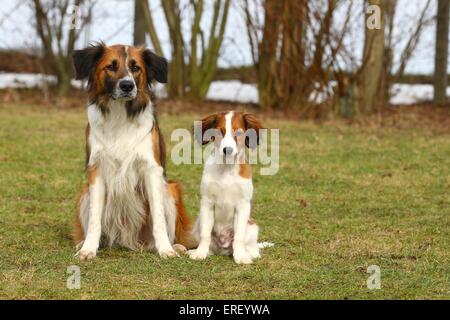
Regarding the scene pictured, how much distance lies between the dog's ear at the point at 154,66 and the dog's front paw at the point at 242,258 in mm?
1553

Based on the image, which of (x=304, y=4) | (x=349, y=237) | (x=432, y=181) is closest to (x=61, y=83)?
(x=304, y=4)

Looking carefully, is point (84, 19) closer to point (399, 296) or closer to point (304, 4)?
point (304, 4)

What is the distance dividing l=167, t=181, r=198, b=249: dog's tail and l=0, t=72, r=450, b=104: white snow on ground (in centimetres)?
1460

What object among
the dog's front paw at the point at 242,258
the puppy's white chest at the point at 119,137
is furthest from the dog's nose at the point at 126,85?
the dog's front paw at the point at 242,258

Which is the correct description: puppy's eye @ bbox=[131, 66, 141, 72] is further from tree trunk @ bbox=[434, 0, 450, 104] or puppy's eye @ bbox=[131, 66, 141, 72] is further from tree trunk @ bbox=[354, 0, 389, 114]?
A: tree trunk @ bbox=[434, 0, 450, 104]

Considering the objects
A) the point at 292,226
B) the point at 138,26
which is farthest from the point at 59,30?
the point at 292,226

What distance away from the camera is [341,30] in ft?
55.5

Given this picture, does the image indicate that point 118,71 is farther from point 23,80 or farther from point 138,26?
point 23,80

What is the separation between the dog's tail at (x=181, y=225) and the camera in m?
7.15

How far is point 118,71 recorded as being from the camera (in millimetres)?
6535

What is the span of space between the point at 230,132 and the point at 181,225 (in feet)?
4.20

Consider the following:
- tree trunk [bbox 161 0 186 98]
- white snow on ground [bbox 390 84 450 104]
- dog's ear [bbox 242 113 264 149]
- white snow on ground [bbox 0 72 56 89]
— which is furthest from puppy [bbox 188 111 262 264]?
white snow on ground [bbox 390 84 450 104]

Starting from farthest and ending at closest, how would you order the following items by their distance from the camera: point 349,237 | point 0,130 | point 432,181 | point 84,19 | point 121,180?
point 84,19
point 0,130
point 432,181
point 349,237
point 121,180
